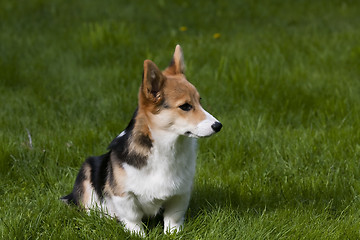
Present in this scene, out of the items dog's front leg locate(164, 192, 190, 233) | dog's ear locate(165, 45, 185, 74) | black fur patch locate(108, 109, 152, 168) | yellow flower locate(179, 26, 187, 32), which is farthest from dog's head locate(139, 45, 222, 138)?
yellow flower locate(179, 26, 187, 32)

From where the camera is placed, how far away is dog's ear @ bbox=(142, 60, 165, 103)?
296cm

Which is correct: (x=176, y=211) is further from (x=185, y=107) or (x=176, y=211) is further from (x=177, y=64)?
(x=177, y=64)

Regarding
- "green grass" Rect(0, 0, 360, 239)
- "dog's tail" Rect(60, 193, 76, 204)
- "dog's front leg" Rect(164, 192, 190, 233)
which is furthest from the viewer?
"dog's tail" Rect(60, 193, 76, 204)

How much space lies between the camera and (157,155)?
3.07 m

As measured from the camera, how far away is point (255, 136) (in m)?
4.48

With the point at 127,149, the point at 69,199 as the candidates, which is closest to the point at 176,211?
the point at 127,149

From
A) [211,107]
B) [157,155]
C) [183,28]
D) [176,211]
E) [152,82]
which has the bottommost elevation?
[211,107]

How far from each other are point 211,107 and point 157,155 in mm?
→ 2209

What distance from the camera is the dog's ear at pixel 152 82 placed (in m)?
2.96

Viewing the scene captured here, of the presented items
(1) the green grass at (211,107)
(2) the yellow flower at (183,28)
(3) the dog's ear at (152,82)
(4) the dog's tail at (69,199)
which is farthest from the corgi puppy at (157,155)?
(2) the yellow flower at (183,28)

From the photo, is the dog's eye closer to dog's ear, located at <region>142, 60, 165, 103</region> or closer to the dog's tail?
dog's ear, located at <region>142, 60, 165, 103</region>

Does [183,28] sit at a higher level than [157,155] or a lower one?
lower

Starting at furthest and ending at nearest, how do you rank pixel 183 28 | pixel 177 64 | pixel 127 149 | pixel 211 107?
pixel 183 28 < pixel 211 107 < pixel 177 64 < pixel 127 149

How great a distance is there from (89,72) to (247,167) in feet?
9.09
